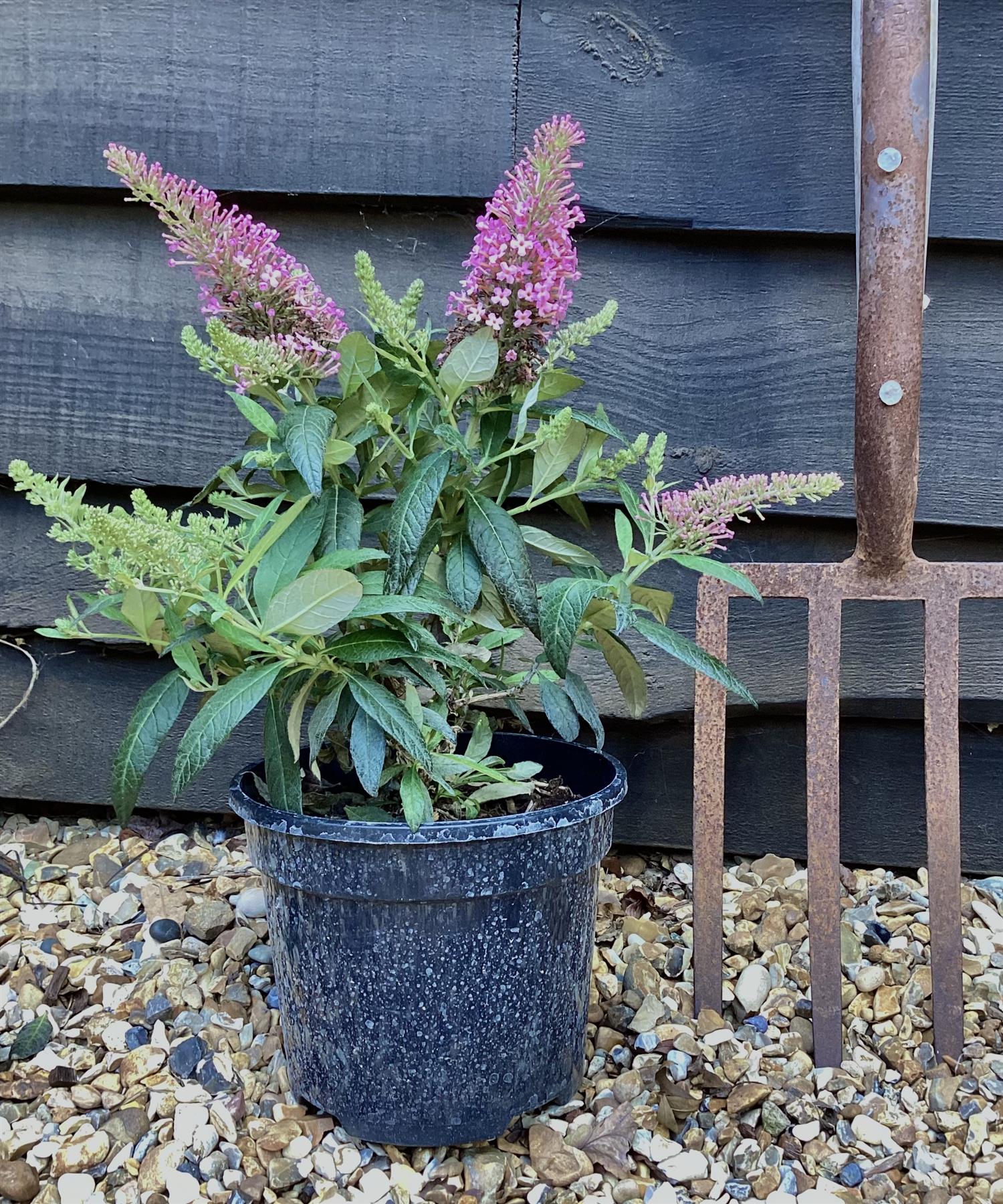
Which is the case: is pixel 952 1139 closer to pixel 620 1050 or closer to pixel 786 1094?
pixel 786 1094

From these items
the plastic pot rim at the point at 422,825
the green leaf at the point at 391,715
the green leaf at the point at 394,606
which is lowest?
the plastic pot rim at the point at 422,825

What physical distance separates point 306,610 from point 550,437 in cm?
27

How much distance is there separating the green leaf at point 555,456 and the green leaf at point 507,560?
8cm

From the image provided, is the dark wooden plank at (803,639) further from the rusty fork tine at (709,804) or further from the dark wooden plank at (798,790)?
the rusty fork tine at (709,804)

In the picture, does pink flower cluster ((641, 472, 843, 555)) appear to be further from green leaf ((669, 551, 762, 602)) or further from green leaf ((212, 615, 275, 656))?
green leaf ((212, 615, 275, 656))

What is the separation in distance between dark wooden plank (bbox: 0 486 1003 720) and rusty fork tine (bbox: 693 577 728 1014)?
0.62ft

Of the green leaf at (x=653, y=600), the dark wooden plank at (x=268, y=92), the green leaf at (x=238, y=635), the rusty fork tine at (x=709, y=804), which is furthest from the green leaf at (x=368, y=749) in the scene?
the dark wooden plank at (x=268, y=92)

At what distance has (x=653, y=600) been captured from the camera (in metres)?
1.02

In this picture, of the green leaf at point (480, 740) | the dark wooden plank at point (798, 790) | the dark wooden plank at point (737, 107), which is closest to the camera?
the green leaf at point (480, 740)

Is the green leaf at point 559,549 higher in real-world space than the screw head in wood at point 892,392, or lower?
lower

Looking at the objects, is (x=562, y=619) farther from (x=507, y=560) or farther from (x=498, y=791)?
(x=498, y=791)

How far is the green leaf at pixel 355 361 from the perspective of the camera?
0.87 metres

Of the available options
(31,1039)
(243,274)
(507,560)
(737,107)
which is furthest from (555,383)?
(31,1039)

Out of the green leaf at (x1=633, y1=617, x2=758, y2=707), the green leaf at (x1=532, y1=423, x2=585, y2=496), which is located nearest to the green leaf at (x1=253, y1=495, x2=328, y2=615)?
the green leaf at (x1=532, y1=423, x2=585, y2=496)
